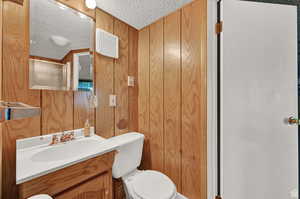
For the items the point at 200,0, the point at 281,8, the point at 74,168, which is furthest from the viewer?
the point at 200,0

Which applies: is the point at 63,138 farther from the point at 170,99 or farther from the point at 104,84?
the point at 170,99

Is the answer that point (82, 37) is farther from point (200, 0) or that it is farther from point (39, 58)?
point (200, 0)

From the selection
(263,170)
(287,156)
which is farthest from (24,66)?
(287,156)

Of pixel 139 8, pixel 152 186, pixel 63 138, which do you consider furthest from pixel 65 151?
pixel 139 8

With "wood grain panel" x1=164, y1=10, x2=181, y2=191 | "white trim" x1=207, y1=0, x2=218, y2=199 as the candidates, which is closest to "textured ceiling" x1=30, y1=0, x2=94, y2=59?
"wood grain panel" x1=164, y1=10, x2=181, y2=191

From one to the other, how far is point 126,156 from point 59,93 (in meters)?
0.80

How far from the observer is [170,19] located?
4.67 feet

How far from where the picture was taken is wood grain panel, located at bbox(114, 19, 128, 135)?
4.92 feet

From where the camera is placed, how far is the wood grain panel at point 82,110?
1.17m

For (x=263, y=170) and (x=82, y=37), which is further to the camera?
(x=82, y=37)

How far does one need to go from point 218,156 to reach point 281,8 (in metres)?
1.25

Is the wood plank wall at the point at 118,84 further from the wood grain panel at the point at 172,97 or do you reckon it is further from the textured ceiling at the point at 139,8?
the wood grain panel at the point at 172,97

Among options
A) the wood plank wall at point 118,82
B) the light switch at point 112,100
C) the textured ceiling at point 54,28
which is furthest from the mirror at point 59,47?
the light switch at point 112,100

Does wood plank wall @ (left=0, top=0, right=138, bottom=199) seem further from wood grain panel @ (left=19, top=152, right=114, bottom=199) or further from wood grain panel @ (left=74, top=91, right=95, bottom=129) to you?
wood grain panel @ (left=19, top=152, right=114, bottom=199)
